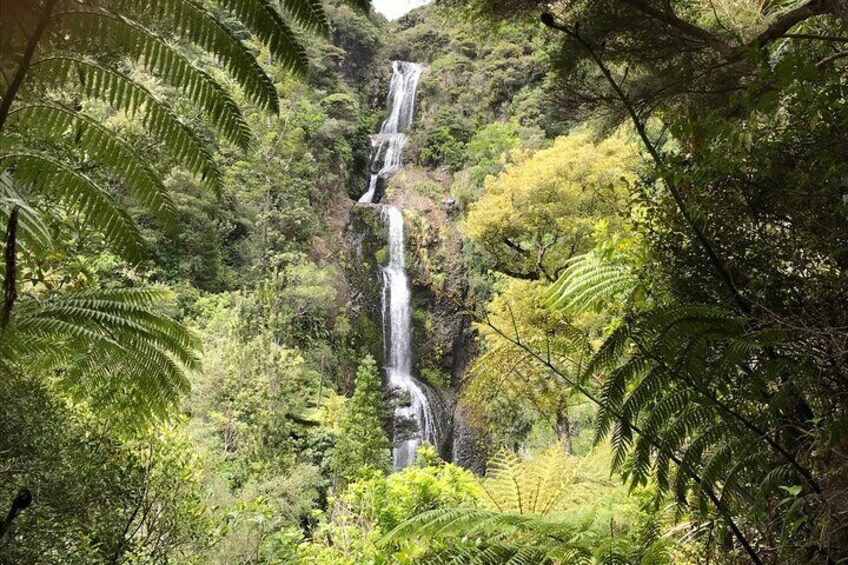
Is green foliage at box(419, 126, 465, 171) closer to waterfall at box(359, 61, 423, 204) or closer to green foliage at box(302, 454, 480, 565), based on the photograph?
waterfall at box(359, 61, 423, 204)

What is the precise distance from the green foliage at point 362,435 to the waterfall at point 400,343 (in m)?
→ 3.81

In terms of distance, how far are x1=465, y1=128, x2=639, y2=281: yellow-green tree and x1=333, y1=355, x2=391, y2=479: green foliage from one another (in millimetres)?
3511

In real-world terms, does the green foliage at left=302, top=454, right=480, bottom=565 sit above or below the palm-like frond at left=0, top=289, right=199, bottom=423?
below

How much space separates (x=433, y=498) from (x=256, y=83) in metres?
2.94

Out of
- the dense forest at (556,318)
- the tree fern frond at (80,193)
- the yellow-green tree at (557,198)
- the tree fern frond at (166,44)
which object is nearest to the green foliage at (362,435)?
the dense forest at (556,318)

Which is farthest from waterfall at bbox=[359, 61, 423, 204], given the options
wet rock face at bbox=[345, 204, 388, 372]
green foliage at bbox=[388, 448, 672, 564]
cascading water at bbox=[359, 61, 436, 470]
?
green foliage at bbox=[388, 448, 672, 564]

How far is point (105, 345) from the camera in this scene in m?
2.88

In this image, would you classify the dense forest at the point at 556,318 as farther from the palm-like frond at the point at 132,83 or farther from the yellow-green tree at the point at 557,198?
the yellow-green tree at the point at 557,198

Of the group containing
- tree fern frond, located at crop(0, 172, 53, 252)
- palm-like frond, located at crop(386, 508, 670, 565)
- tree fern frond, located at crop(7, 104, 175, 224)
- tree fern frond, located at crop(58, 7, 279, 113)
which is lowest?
palm-like frond, located at crop(386, 508, 670, 565)

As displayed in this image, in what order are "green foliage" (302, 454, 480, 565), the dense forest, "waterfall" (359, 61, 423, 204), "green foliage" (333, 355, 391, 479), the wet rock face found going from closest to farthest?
the dense forest → "green foliage" (302, 454, 480, 565) → "green foliage" (333, 355, 391, 479) → the wet rock face → "waterfall" (359, 61, 423, 204)

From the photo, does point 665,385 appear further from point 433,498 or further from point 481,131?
point 481,131

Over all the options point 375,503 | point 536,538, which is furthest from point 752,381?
point 375,503

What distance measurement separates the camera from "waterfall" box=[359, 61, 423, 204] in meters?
21.7

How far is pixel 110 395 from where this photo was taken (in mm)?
3340
